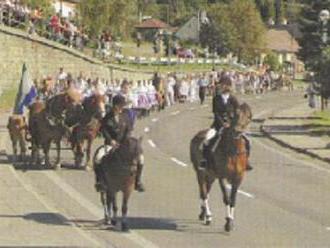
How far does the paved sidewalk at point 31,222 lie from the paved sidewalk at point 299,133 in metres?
11.8

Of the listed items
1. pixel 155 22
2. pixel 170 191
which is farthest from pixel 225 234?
pixel 155 22

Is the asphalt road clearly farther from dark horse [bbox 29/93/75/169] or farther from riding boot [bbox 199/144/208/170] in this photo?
riding boot [bbox 199/144/208/170]

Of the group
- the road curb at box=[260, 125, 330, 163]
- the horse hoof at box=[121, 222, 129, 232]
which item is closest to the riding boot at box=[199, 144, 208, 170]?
the horse hoof at box=[121, 222, 129, 232]

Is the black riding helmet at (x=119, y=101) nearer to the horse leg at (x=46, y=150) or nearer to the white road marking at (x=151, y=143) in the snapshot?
the horse leg at (x=46, y=150)

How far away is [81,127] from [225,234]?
9.50 m

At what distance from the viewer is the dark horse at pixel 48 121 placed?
24.1 metres

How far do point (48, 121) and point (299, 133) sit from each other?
15085mm

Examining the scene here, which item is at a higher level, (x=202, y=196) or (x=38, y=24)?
(x=38, y=24)

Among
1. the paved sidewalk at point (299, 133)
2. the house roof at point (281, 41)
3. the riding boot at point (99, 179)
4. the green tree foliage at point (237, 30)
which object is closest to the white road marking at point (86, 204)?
the riding boot at point (99, 179)

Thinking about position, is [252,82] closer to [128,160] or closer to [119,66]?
[119,66]

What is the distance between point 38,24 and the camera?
56625mm

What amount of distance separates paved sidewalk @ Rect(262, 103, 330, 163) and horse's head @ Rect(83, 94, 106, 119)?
295 inches

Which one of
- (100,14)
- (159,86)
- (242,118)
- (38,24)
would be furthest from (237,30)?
(242,118)

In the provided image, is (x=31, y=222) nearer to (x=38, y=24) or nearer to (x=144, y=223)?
(x=144, y=223)
